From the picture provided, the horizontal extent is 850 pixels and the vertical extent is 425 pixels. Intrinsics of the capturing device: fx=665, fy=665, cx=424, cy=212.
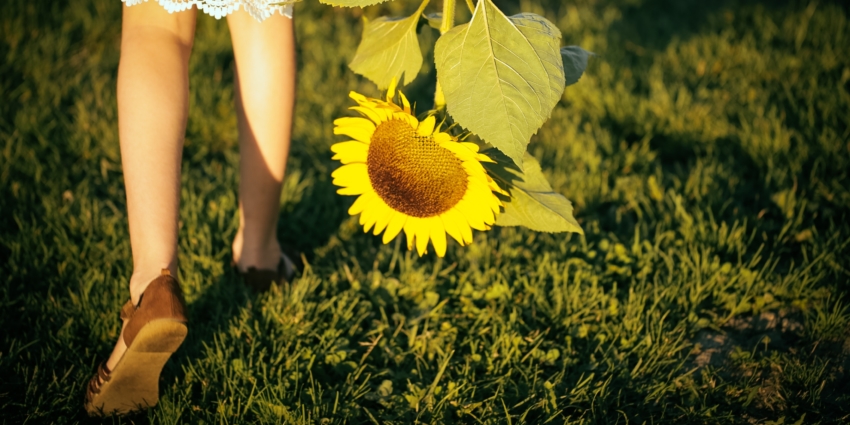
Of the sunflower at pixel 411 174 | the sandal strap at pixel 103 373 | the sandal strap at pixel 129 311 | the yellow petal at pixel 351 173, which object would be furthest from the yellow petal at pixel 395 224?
the sandal strap at pixel 103 373

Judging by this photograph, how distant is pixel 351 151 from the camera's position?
5.11ft

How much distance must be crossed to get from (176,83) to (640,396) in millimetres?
1434

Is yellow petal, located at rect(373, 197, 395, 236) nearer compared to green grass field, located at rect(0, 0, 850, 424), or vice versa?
yellow petal, located at rect(373, 197, 395, 236)

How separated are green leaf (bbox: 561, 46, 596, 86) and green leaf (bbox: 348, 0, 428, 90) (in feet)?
1.15

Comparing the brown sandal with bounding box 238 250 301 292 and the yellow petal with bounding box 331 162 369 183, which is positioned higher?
the yellow petal with bounding box 331 162 369 183

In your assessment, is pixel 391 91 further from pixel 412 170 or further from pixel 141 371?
pixel 141 371

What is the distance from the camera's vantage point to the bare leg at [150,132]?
5.23ft

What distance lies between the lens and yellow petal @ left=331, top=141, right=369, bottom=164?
1549 millimetres

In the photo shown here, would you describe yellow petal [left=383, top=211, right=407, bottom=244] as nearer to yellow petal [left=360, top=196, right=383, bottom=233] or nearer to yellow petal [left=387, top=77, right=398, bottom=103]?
yellow petal [left=360, top=196, right=383, bottom=233]

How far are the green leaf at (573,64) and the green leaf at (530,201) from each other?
22cm

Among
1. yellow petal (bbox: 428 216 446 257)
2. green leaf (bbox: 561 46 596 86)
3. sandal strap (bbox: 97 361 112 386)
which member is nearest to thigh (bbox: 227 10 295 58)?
yellow petal (bbox: 428 216 446 257)

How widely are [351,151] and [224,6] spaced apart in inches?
17.6

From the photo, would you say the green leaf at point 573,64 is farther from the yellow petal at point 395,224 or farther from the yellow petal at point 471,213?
the yellow petal at point 395,224

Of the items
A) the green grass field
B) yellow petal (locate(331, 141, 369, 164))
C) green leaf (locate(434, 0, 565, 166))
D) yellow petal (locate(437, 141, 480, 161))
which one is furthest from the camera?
the green grass field
